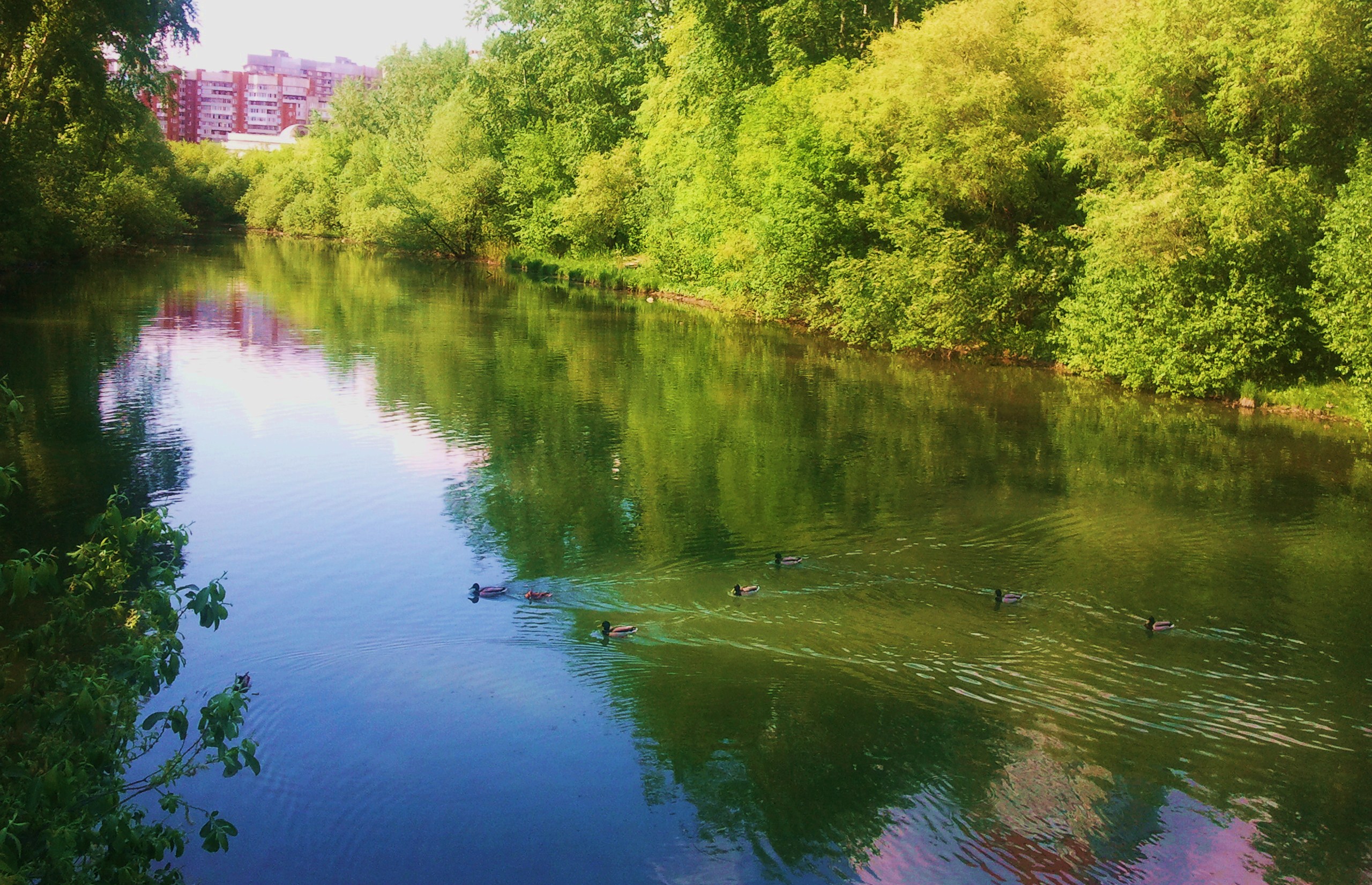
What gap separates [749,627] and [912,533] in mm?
4299

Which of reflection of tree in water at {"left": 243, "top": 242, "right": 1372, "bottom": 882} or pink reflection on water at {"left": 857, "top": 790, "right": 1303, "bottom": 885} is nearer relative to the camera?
pink reflection on water at {"left": 857, "top": 790, "right": 1303, "bottom": 885}

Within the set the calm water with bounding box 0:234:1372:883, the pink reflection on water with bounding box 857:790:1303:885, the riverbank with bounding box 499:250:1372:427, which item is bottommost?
the pink reflection on water with bounding box 857:790:1303:885

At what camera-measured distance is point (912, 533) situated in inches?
568

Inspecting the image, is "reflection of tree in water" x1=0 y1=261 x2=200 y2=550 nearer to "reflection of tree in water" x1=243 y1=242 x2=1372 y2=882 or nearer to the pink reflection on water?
"reflection of tree in water" x1=243 y1=242 x2=1372 y2=882

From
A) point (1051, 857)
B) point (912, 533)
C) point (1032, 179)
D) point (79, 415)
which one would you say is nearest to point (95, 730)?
point (1051, 857)

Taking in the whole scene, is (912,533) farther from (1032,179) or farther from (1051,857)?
(1032,179)

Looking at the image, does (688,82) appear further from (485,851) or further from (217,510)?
(485,851)

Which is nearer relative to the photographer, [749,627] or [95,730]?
[95,730]

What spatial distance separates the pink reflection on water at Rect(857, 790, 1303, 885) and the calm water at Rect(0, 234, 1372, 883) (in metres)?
0.03

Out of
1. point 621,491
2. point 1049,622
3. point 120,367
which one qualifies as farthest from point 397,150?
point 1049,622

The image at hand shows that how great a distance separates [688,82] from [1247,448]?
91.9ft

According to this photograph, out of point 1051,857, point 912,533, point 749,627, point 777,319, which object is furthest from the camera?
point 777,319

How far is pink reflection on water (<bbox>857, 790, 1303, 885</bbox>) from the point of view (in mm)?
7230

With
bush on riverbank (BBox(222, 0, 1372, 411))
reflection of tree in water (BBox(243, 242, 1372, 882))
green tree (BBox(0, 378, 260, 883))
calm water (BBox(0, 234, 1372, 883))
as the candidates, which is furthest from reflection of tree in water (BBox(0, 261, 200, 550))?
bush on riverbank (BBox(222, 0, 1372, 411))
